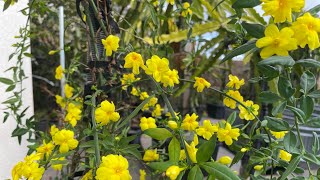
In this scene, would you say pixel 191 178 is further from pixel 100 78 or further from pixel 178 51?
pixel 178 51

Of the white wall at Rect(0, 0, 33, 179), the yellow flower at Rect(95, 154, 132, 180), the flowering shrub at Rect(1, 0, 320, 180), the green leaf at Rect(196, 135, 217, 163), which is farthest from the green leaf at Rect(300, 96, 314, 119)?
the white wall at Rect(0, 0, 33, 179)

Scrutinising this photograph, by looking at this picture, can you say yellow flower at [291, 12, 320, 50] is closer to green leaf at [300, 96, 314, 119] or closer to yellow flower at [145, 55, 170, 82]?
green leaf at [300, 96, 314, 119]

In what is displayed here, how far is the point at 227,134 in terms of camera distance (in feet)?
1.74

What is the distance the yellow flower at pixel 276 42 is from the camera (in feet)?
1.13

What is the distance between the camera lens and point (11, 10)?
1.06 meters

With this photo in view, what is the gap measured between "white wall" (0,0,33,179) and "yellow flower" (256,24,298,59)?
0.87m

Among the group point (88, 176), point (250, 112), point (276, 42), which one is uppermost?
point (276, 42)

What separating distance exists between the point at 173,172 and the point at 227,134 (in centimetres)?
19

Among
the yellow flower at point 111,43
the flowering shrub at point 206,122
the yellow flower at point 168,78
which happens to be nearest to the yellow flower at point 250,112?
the flowering shrub at point 206,122

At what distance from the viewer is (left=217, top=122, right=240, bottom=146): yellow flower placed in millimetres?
524

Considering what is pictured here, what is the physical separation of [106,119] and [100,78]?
11 cm

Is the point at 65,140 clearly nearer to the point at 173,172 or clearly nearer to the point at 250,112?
the point at 173,172

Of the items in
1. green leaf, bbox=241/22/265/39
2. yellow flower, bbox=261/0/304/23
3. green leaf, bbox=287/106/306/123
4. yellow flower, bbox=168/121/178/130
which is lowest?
yellow flower, bbox=168/121/178/130

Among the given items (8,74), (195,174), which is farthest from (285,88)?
(8,74)
